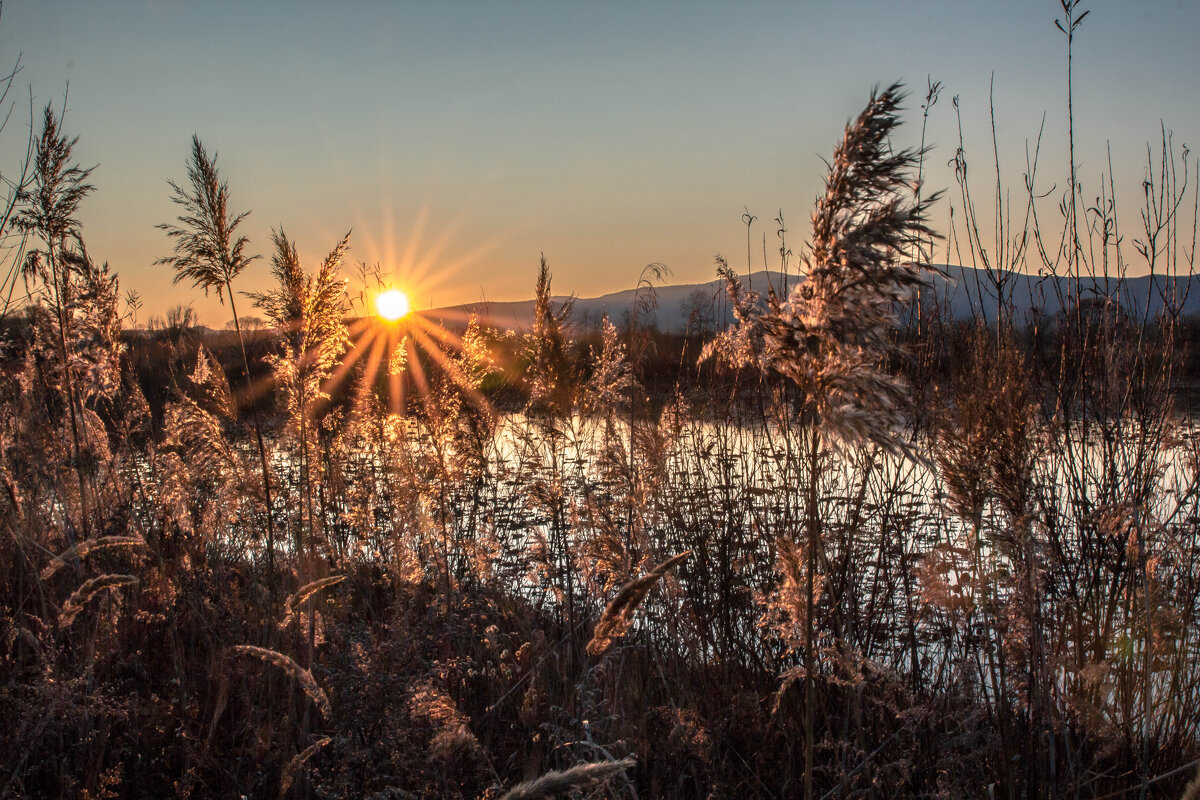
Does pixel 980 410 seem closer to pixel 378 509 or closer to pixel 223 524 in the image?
pixel 223 524

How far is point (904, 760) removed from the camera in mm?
2254

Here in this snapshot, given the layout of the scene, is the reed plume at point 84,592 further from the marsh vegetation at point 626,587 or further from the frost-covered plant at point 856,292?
the frost-covered plant at point 856,292

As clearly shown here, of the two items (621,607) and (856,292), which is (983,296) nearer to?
(856,292)

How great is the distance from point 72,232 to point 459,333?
6.93 ft

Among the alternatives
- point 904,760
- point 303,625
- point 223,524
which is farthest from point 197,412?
point 904,760

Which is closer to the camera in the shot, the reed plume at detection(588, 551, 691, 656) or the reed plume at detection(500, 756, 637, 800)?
the reed plume at detection(500, 756, 637, 800)

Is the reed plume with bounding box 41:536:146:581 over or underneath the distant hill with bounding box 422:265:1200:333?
underneath

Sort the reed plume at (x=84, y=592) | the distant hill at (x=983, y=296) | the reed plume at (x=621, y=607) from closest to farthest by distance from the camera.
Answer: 1. the reed plume at (x=621, y=607)
2. the reed plume at (x=84, y=592)
3. the distant hill at (x=983, y=296)

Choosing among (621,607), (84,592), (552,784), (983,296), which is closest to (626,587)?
(621,607)

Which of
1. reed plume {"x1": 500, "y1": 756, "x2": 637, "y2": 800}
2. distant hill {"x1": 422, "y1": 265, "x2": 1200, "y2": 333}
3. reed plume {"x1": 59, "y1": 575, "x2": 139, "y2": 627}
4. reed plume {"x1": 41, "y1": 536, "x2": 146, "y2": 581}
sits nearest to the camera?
reed plume {"x1": 500, "y1": 756, "x2": 637, "y2": 800}

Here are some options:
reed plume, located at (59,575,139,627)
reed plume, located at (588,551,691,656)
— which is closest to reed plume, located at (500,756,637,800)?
reed plume, located at (588,551,691,656)

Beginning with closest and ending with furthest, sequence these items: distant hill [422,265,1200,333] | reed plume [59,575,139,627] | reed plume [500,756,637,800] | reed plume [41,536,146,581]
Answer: reed plume [500,756,637,800] → reed plume [59,575,139,627] → reed plume [41,536,146,581] → distant hill [422,265,1200,333]

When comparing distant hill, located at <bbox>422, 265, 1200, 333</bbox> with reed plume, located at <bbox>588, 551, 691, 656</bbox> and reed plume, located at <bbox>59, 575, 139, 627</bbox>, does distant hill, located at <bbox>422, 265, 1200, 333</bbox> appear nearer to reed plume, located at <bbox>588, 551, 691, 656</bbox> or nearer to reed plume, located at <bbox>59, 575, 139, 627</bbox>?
reed plume, located at <bbox>588, 551, 691, 656</bbox>

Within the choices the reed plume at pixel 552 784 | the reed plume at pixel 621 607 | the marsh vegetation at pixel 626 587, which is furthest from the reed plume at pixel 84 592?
the reed plume at pixel 552 784
